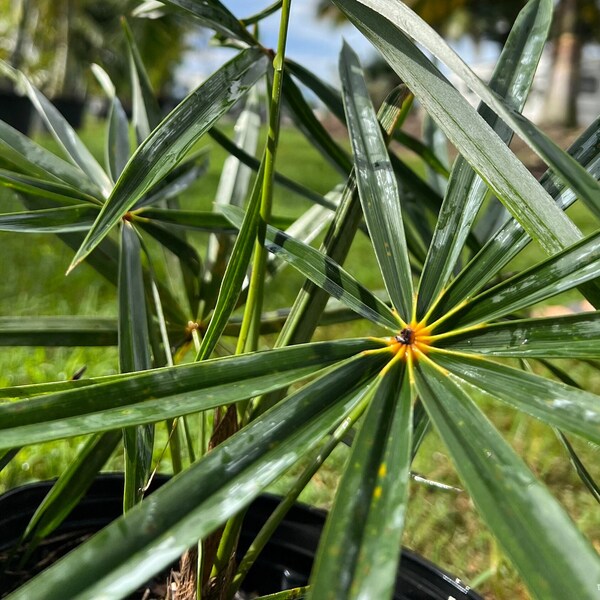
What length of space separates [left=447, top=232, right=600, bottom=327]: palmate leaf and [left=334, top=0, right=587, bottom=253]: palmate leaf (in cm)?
1

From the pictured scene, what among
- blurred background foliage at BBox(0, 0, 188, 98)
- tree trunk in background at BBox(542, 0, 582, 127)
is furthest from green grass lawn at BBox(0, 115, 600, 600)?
tree trunk in background at BBox(542, 0, 582, 127)

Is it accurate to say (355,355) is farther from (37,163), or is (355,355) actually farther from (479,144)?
(37,163)

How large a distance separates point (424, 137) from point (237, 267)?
406 mm

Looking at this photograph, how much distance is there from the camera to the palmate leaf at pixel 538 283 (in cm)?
33

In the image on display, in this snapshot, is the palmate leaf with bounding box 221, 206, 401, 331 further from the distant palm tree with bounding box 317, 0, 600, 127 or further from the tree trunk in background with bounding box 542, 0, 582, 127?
the tree trunk in background with bounding box 542, 0, 582, 127

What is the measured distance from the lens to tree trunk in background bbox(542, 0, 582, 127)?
913cm

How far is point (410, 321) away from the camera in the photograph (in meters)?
0.38

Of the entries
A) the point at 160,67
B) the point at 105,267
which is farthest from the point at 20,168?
the point at 160,67

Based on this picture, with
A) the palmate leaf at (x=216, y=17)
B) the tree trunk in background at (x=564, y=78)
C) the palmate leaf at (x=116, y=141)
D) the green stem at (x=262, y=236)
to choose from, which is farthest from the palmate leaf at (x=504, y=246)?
the tree trunk in background at (x=564, y=78)

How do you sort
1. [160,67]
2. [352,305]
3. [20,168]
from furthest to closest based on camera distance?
1. [160,67]
2. [20,168]
3. [352,305]

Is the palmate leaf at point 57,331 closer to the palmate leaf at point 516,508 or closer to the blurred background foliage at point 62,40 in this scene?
the palmate leaf at point 516,508

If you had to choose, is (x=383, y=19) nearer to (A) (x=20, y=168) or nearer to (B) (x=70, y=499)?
(A) (x=20, y=168)

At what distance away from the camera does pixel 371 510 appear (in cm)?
27

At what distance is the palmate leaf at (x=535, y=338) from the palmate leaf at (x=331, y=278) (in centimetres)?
4
